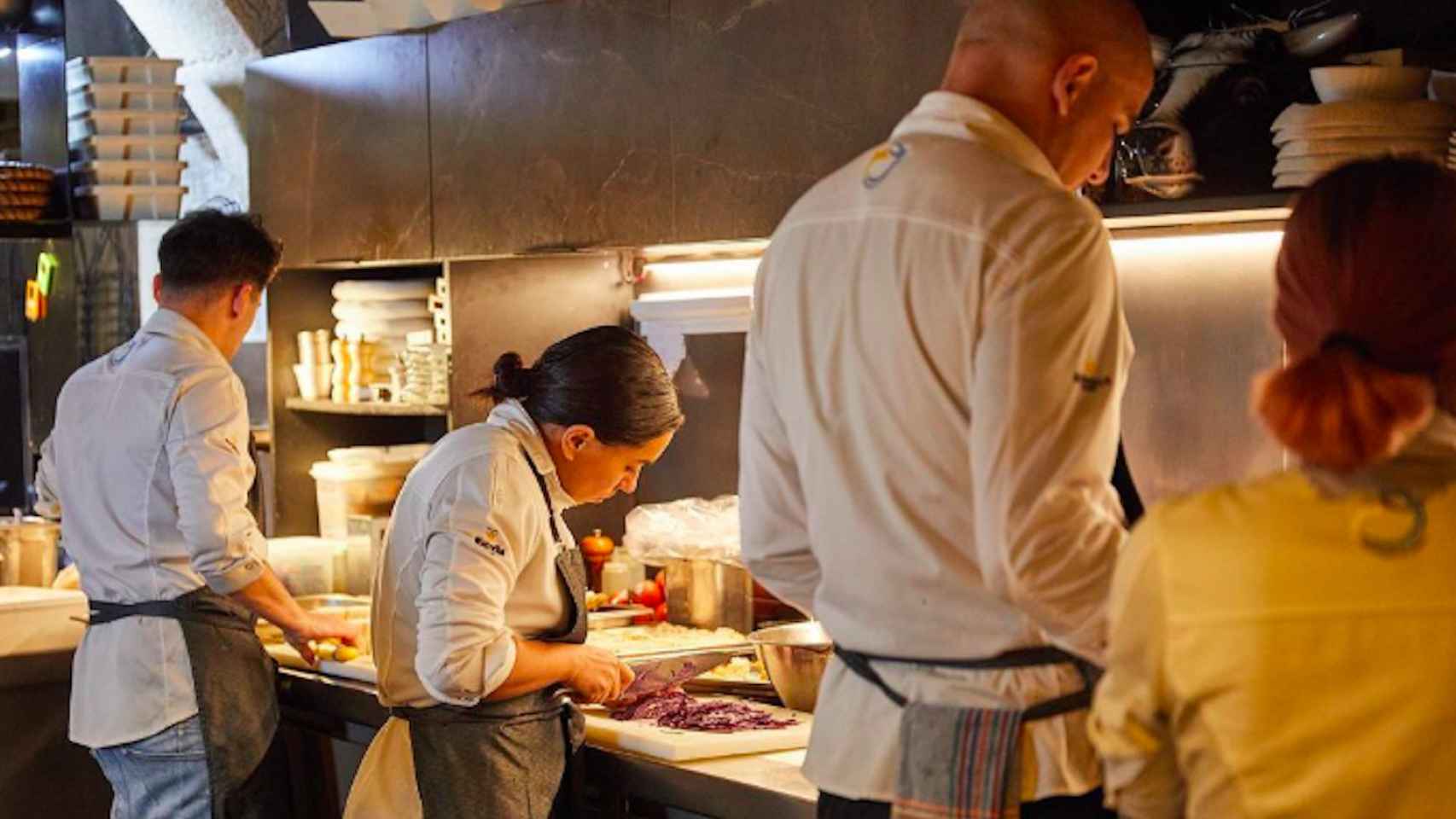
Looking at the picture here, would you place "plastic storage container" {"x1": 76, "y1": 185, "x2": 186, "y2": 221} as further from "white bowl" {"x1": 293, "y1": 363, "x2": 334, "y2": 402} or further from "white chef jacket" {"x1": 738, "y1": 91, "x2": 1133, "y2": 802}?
"white chef jacket" {"x1": 738, "y1": 91, "x2": 1133, "y2": 802}

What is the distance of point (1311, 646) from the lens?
1.93 m

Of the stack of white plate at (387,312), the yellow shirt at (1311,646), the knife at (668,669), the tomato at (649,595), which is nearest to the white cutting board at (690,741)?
the knife at (668,669)

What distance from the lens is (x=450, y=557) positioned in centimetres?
350

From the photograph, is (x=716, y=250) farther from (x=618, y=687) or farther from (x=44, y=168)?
(x=44, y=168)

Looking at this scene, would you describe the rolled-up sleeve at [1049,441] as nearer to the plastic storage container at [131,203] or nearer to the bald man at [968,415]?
the bald man at [968,415]

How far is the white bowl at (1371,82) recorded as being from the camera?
353 centimetres

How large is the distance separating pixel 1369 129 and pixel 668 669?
70.7 inches

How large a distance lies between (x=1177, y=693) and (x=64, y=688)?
4.13 metres

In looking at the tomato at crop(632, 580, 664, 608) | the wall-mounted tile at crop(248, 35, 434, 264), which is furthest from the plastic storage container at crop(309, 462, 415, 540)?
the tomato at crop(632, 580, 664, 608)

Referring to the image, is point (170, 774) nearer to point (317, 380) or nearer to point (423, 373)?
point (423, 373)

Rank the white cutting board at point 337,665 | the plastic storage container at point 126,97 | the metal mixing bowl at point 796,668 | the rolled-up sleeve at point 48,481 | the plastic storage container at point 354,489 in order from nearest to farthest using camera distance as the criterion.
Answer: the metal mixing bowl at point 796,668
the white cutting board at point 337,665
the rolled-up sleeve at point 48,481
the plastic storage container at point 354,489
the plastic storage container at point 126,97

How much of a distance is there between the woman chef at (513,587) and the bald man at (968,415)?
911 millimetres

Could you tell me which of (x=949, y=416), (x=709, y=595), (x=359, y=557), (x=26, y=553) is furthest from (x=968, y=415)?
(x=26, y=553)

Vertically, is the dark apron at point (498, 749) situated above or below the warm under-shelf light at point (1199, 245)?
below
